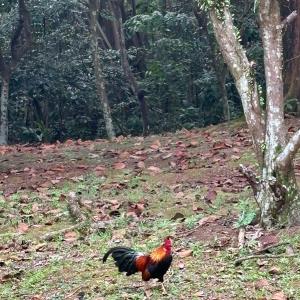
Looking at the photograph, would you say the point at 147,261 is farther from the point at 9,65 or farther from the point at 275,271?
the point at 9,65

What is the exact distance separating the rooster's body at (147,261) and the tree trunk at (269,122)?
1.71 metres

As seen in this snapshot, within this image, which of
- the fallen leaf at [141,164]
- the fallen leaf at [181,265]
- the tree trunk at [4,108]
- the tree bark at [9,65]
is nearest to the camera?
the fallen leaf at [181,265]

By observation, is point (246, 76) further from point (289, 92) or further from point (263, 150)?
point (289, 92)

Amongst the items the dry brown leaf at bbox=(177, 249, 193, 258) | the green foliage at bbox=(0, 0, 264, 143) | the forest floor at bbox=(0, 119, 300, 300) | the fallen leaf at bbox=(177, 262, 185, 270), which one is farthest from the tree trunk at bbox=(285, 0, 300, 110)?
the fallen leaf at bbox=(177, 262, 185, 270)

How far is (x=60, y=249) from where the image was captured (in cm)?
687

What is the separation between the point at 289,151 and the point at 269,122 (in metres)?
0.43

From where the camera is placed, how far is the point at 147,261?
16.7 feet

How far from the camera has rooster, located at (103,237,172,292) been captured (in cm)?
501

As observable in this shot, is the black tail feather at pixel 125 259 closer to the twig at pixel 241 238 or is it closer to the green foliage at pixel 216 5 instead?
the twig at pixel 241 238

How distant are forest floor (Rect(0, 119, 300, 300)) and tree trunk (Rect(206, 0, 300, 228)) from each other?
0.26m

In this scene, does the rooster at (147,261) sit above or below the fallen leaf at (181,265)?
above

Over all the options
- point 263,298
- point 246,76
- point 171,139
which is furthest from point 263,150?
point 171,139

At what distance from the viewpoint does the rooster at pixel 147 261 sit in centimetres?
501

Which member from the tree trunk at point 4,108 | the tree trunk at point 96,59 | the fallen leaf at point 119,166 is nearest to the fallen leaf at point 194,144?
the fallen leaf at point 119,166
